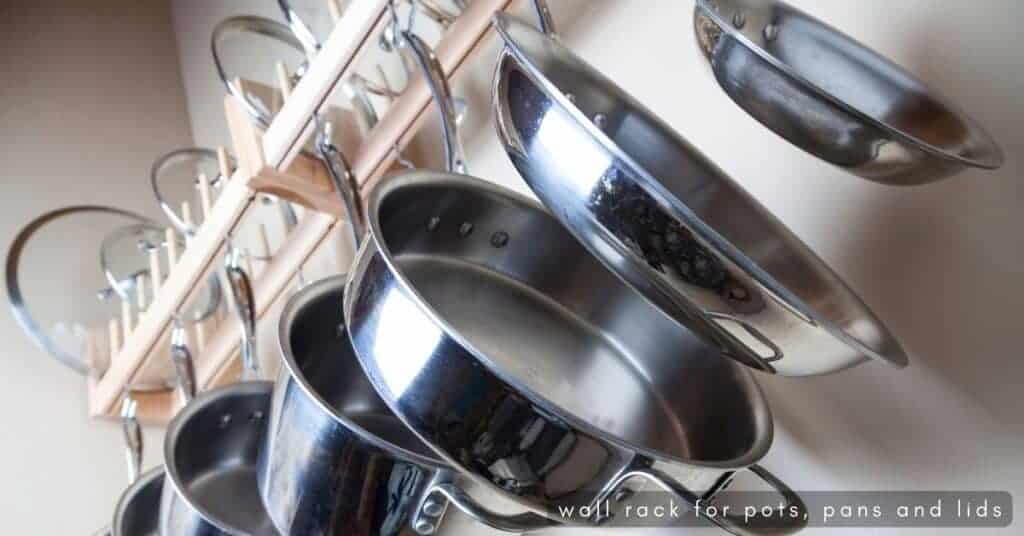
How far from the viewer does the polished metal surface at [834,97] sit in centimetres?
36

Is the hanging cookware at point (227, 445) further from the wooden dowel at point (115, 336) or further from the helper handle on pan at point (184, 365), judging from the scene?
the wooden dowel at point (115, 336)

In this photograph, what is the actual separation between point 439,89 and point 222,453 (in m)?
0.30

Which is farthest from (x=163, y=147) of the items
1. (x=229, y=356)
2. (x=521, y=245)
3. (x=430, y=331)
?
(x=430, y=331)

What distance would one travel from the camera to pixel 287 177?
0.67m

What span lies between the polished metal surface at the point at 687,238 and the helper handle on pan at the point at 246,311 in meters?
0.36

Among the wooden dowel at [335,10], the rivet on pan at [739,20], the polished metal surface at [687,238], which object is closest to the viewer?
the polished metal surface at [687,238]

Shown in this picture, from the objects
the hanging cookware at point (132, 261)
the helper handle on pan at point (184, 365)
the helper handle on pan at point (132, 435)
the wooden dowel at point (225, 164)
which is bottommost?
the helper handle on pan at point (132, 435)

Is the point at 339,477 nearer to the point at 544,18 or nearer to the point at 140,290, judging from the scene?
the point at 544,18

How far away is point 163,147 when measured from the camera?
108 centimetres

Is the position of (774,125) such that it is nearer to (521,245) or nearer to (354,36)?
(521,245)

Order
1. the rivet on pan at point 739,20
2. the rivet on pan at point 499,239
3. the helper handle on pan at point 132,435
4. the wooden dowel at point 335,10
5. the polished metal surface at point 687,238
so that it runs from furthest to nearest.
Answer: the helper handle on pan at point 132,435 → the wooden dowel at point 335,10 → the rivet on pan at point 499,239 → the rivet on pan at point 739,20 → the polished metal surface at point 687,238

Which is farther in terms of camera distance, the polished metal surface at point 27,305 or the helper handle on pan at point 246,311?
the polished metal surface at point 27,305

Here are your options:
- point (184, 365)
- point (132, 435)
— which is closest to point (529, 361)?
point (184, 365)

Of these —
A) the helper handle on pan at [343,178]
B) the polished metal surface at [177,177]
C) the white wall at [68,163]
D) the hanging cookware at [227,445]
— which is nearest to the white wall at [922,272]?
the helper handle on pan at [343,178]
